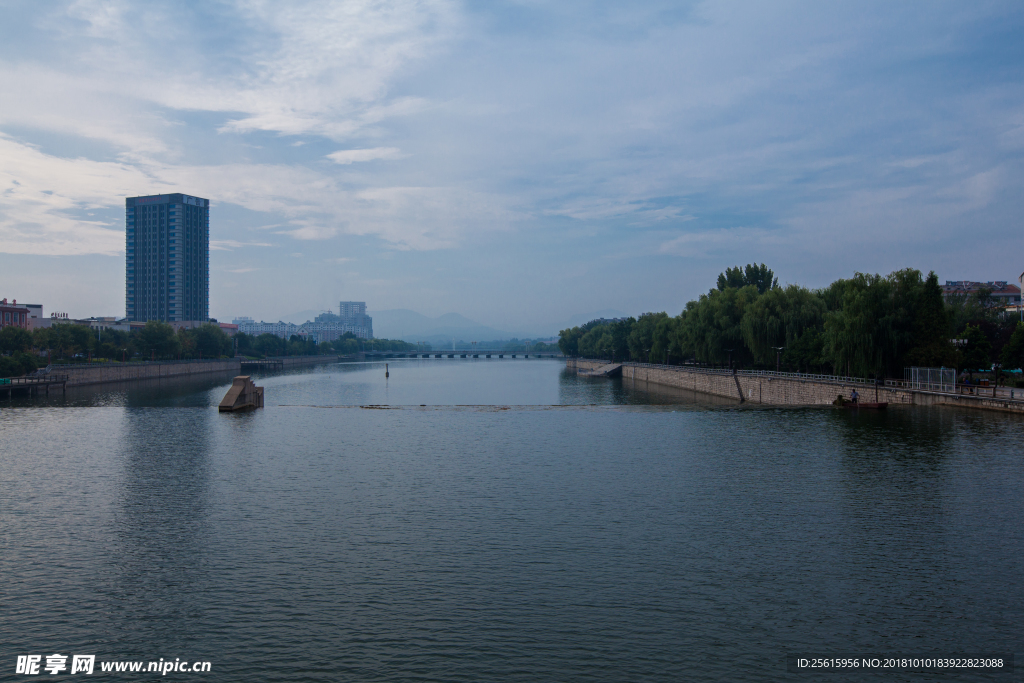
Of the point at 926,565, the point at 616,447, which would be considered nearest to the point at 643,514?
the point at 926,565

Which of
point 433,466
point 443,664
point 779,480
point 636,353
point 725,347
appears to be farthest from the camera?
point 636,353

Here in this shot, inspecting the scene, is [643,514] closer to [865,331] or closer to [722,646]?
[722,646]

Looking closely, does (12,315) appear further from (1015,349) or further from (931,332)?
(1015,349)

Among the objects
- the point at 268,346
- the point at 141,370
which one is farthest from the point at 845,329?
the point at 268,346

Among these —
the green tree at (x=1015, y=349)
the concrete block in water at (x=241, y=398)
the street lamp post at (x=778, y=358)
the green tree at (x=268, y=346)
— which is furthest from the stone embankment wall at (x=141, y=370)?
the green tree at (x=1015, y=349)

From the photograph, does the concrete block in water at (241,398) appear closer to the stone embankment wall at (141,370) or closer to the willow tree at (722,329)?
the stone embankment wall at (141,370)

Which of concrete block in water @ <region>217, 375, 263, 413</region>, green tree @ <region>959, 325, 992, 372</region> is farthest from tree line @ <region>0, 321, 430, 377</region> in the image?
green tree @ <region>959, 325, 992, 372</region>

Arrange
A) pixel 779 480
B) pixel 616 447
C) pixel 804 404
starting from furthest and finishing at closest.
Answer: pixel 804 404, pixel 616 447, pixel 779 480

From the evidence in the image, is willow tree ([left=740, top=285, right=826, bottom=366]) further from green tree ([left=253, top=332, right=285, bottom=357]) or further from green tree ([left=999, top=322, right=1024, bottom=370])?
green tree ([left=253, top=332, right=285, bottom=357])

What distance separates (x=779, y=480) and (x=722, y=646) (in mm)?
16364

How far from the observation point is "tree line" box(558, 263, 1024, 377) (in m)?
56.3

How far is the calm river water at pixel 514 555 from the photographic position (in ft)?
45.7

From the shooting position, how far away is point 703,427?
151 feet

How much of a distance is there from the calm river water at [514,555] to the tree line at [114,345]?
2427 inches
